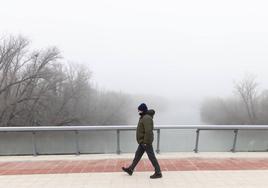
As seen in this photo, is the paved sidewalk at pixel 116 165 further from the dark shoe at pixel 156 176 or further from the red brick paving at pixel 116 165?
the dark shoe at pixel 156 176

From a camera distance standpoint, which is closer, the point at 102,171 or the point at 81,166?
the point at 102,171

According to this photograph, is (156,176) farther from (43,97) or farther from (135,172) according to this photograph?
(43,97)

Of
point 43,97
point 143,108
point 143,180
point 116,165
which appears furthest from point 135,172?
point 43,97

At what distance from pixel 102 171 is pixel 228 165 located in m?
3.04

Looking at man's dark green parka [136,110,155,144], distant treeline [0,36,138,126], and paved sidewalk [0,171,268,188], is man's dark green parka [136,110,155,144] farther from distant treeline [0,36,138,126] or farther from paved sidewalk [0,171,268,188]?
distant treeline [0,36,138,126]

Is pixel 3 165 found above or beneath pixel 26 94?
above

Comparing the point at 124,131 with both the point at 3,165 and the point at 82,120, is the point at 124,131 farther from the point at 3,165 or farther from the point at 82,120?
the point at 82,120

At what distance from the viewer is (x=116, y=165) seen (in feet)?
27.6

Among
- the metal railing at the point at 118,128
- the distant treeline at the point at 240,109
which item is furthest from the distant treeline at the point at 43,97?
the metal railing at the point at 118,128

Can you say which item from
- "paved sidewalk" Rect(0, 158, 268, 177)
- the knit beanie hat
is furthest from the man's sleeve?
"paved sidewalk" Rect(0, 158, 268, 177)

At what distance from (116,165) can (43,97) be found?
116ft

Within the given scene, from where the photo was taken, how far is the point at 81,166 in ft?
27.4

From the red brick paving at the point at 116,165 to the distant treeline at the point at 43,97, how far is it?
3103cm

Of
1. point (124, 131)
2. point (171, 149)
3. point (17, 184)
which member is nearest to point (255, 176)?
point (171, 149)
